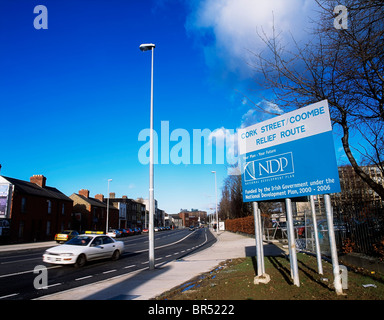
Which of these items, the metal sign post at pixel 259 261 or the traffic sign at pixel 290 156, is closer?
the traffic sign at pixel 290 156

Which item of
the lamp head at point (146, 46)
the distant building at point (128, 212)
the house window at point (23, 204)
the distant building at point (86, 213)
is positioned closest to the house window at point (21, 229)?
the house window at point (23, 204)

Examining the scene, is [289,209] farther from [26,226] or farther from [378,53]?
[26,226]

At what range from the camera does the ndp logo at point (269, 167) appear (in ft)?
22.3

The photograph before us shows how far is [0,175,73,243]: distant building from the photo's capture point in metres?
32.7

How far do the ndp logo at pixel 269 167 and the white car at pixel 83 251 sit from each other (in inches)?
355

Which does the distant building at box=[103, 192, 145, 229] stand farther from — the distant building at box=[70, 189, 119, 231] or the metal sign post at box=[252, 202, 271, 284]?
the metal sign post at box=[252, 202, 271, 284]

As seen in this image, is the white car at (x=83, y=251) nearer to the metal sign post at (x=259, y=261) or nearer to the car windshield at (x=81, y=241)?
the car windshield at (x=81, y=241)

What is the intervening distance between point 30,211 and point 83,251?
28.8m

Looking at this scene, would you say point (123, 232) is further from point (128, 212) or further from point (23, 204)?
point (128, 212)
